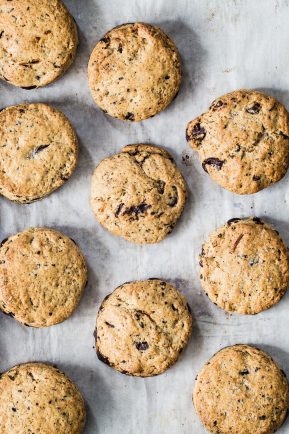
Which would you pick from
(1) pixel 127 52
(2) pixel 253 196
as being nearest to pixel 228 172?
(2) pixel 253 196

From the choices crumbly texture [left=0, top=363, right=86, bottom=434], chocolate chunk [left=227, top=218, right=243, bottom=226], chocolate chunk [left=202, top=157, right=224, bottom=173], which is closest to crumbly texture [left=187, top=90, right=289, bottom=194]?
chocolate chunk [left=202, top=157, right=224, bottom=173]

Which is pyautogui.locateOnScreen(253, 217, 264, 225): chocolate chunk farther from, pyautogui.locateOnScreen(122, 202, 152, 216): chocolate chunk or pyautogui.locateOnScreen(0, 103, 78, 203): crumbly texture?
pyautogui.locateOnScreen(0, 103, 78, 203): crumbly texture

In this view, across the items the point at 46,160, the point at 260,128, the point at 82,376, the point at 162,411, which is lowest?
the point at 162,411

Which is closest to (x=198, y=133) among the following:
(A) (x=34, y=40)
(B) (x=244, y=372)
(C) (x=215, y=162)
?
(C) (x=215, y=162)

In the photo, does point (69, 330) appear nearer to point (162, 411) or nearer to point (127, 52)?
point (162, 411)

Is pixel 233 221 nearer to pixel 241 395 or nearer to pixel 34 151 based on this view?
pixel 241 395

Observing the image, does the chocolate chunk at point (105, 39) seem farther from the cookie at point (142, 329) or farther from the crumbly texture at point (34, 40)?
the cookie at point (142, 329)

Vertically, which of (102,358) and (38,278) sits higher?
(38,278)
